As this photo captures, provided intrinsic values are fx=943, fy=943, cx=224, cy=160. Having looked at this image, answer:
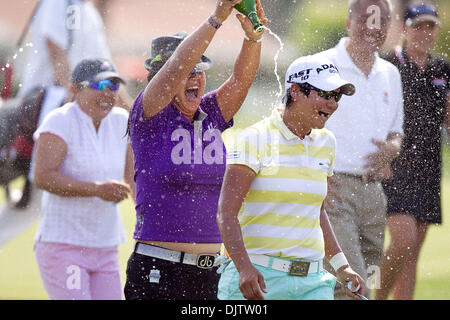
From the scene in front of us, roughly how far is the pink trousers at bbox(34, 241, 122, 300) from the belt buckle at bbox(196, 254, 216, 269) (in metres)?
1.01

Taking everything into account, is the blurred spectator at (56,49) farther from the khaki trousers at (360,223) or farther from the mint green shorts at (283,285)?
the mint green shorts at (283,285)

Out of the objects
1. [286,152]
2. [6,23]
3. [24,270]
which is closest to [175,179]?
[286,152]

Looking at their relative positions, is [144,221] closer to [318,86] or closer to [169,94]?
[169,94]

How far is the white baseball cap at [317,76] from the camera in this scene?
3.45 meters

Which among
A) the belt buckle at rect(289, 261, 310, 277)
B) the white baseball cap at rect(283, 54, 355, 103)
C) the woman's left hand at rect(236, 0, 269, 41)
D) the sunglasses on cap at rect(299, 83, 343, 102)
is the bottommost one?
the belt buckle at rect(289, 261, 310, 277)

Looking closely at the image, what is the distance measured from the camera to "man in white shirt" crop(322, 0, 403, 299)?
4.58 metres

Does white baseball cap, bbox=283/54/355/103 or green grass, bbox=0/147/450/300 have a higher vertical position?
white baseball cap, bbox=283/54/355/103

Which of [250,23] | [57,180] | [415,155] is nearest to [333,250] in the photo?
[250,23]

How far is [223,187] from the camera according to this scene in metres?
3.25

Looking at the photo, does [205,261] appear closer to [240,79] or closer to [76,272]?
[240,79]

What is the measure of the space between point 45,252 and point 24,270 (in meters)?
2.45

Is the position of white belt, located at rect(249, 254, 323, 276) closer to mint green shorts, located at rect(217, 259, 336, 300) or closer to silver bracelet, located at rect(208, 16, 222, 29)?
mint green shorts, located at rect(217, 259, 336, 300)

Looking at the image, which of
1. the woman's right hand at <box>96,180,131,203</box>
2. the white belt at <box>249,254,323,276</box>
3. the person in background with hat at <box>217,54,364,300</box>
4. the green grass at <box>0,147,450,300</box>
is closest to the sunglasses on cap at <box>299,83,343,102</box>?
the person in background with hat at <box>217,54,364,300</box>

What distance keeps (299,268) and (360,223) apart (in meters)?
1.41
